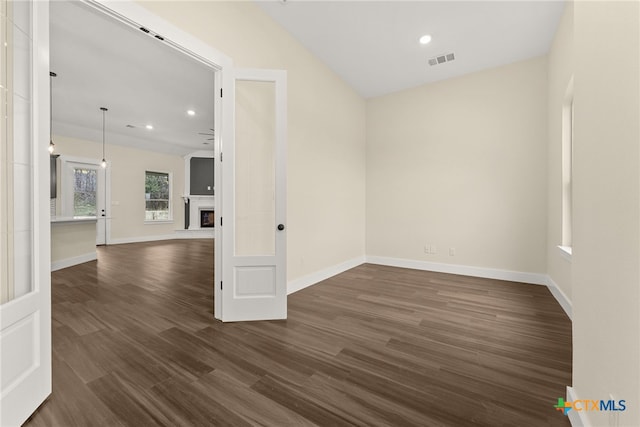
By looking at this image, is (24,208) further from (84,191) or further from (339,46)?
(84,191)

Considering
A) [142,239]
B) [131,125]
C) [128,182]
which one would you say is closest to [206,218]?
[142,239]

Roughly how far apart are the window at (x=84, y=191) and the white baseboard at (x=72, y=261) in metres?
2.79

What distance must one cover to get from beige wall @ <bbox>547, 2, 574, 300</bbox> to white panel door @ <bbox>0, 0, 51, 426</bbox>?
4.24 m

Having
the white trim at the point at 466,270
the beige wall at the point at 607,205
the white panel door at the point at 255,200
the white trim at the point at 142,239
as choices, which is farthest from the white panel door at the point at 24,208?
the white trim at the point at 142,239

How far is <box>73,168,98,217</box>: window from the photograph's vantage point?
7.13 metres

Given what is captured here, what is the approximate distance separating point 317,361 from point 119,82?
17.4 ft

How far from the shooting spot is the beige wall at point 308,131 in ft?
7.93

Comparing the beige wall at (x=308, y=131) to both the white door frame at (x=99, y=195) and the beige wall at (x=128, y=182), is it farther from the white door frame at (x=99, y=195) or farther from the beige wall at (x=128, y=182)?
the beige wall at (x=128, y=182)

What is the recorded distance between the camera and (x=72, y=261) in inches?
194

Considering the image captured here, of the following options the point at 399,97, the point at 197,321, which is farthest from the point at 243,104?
the point at 399,97

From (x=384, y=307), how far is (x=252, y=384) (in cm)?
162

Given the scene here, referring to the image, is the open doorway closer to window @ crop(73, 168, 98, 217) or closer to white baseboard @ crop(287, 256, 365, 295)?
window @ crop(73, 168, 98, 217)

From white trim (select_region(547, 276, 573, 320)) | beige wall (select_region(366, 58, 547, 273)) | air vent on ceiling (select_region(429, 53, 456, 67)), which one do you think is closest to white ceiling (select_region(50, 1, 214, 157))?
air vent on ceiling (select_region(429, 53, 456, 67))

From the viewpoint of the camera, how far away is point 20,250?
133 centimetres
